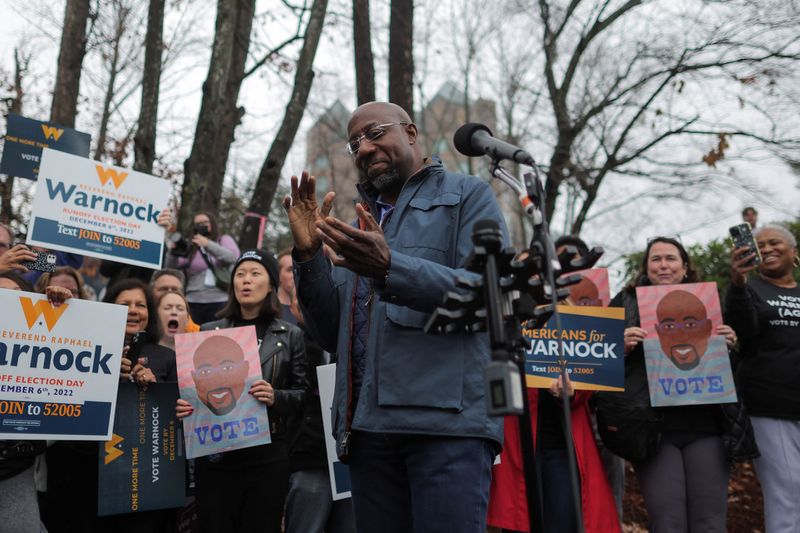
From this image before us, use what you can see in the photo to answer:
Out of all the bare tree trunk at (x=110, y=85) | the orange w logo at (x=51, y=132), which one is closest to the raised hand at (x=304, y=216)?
the orange w logo at (x=51, y=132)

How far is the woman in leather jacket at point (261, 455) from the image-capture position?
449cm

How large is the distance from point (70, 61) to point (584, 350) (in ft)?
30.0

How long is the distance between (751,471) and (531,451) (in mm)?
8393

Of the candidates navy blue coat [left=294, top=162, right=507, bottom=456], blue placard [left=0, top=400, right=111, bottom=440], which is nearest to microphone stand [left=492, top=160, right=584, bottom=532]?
navy blue coat [left=294, top=162, right=507, bottom=456]

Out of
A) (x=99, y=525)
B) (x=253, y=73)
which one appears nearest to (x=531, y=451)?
(x=99, y=525)

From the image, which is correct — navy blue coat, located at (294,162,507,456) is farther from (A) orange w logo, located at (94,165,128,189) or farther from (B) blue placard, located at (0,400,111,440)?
(A) orange w logo, located at (94,165,128,189)

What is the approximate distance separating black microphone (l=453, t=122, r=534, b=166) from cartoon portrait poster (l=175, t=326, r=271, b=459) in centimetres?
238

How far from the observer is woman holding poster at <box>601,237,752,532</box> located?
4617mm

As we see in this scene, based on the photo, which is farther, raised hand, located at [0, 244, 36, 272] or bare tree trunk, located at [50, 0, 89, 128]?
bare tree trunk, located at [50, 0, 89, 128]

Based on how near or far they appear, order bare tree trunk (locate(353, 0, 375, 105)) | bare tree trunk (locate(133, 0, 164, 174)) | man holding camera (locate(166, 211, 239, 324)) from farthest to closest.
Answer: bare tree trunk (locate(133, 0, 164, 174)), bare tree trunk (locate(353, 0, 375, 105)), man holding camera (locate(166, 211, 239, 324))

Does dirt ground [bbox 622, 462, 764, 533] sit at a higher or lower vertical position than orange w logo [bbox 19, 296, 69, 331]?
lower

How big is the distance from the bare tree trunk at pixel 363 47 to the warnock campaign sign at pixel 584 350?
15.0 ft

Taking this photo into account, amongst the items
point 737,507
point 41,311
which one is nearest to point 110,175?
point 41,311

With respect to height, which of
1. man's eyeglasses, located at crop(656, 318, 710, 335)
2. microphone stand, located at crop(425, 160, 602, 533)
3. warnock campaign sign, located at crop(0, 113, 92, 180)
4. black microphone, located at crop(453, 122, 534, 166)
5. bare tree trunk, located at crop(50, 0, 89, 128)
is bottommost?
microphone stand, located at crop(425, 160, 602, 533)
